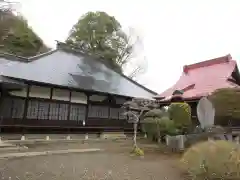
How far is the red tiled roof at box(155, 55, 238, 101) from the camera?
1955 cm

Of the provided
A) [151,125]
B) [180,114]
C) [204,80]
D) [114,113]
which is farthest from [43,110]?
[204,80]

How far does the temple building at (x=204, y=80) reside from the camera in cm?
1955

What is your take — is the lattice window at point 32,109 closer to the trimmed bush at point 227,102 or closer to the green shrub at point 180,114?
the green shrub at point 180,114

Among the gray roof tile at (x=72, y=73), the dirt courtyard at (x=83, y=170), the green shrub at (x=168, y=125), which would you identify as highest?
the gray roof tile at (x=72, y=73)

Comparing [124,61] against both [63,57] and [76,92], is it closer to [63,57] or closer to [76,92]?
[63,57]

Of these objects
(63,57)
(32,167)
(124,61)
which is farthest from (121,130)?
(124,61)

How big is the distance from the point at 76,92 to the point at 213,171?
13.6 m

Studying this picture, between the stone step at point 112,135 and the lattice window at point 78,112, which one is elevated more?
the lattice window at point 78,112

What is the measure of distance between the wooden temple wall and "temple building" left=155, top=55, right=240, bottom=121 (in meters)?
4.42

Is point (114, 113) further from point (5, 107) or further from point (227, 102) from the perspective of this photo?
point (227, 102)

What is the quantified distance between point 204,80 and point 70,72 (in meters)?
11.5

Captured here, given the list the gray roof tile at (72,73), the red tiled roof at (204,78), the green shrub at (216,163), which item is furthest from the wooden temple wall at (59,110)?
the green shrub at (216,163)

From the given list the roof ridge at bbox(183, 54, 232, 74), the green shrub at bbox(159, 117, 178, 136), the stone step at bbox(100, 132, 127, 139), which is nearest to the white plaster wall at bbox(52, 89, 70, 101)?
the stone step at bbox(100, 132, 127, 139)

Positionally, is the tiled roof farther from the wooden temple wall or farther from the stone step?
the stone step
